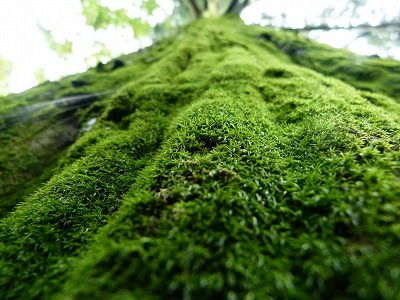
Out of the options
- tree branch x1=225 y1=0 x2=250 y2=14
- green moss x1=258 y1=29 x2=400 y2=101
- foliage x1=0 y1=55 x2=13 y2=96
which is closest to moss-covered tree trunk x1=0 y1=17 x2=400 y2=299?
green moss x1=258 y1=29 x2=400 y2=101

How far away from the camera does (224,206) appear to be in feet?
8.08

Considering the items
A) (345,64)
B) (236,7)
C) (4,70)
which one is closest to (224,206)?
(345,64)

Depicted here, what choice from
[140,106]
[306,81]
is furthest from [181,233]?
[306,81]

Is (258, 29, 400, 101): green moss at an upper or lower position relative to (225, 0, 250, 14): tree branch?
lower

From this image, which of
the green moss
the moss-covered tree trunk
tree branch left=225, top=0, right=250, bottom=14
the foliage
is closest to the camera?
the moss-covered tree trunk

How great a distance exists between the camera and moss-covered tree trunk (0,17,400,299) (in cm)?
194

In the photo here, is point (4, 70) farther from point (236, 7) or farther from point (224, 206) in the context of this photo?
point (224, 206)

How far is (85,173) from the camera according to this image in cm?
350

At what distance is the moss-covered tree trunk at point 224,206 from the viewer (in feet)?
6.36

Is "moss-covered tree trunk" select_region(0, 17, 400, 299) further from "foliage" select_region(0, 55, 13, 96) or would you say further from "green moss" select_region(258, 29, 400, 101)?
"foliage" select_region(0, 55, 13, 96)

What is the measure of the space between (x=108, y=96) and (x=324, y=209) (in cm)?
582

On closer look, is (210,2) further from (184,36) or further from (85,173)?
(85,173)

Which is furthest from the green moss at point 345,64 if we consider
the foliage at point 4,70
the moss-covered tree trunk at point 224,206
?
the foliage at point 4,70

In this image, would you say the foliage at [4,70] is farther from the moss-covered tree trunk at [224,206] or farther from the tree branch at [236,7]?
the moss-covered tree trunk at [224,206]
